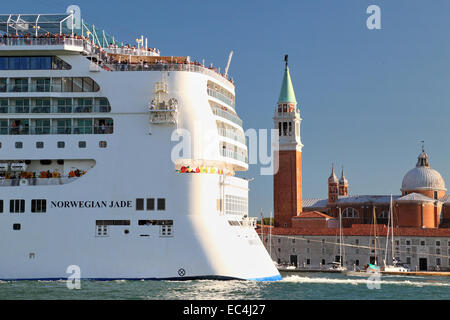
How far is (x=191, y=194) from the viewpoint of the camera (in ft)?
102

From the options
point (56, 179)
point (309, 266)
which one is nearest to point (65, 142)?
point (56, 179)

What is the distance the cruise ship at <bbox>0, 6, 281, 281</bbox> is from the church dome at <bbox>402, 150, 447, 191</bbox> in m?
63.7

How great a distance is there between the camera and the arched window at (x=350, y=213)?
9804 centimetres

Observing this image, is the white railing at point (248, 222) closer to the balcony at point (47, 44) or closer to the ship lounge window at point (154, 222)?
the ship lounge window at point (154, 222)

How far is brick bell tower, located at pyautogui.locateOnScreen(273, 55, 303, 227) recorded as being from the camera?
93.3 meters

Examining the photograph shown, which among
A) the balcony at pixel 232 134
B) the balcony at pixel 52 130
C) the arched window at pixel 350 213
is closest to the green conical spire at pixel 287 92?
the arched window at pixel 350 213

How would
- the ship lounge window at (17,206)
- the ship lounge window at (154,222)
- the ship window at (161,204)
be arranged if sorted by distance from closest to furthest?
the ship lounge window at (154,222) → the ship window at (161,204) → the ship lounge window at (17,206)

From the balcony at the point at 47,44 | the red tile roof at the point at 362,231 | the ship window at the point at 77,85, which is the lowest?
the red tile roof at the point at 362,231

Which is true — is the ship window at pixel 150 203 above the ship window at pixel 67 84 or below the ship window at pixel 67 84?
below

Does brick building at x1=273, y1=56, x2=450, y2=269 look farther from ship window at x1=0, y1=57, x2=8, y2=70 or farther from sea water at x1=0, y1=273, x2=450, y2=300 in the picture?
ship window at x1=0, y1=57, x2=8, y2=70

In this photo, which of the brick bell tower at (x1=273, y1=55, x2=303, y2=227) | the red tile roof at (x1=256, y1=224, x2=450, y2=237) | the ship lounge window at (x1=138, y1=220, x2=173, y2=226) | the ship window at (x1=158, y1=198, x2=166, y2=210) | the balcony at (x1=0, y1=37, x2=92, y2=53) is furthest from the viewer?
the brick bell tower at (x1=273, y1=55, x2=303, y2=227)

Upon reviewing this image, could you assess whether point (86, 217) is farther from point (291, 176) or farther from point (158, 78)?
point (291, 176)

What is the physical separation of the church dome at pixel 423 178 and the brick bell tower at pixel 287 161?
47.7 ft

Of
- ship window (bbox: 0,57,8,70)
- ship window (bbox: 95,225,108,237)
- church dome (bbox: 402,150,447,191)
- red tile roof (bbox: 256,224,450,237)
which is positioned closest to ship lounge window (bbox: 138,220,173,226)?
ship window (bbox: 95,225,108,237)
